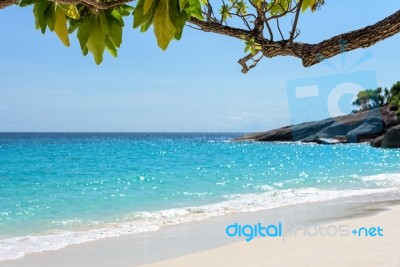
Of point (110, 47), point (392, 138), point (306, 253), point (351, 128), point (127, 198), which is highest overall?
point (110, 47)

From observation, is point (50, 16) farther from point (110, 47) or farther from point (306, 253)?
point (306, 253)

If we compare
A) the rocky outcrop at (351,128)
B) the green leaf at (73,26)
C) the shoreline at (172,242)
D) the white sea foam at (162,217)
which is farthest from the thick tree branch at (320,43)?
the rocky outcrop at (351,128)

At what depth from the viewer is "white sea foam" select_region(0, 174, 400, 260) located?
7859 mm

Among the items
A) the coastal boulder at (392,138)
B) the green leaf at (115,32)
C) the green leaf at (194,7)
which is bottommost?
the coastal boulder at (392,138)

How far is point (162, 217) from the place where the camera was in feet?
34.7

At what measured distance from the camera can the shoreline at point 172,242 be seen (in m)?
6.67

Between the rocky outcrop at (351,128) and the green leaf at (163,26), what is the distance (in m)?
38.7

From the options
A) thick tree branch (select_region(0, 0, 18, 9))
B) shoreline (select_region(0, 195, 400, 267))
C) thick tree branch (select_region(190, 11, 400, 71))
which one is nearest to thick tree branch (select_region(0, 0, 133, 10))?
thick tree branch (select_region(0, 0, 18, 9))

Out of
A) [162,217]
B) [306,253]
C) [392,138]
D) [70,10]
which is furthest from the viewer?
[392,138]

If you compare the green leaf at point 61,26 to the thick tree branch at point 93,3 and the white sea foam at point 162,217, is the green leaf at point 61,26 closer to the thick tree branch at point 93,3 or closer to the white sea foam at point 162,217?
the thick tree branch at point 93,3

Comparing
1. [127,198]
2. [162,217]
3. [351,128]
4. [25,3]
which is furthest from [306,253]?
[351,128]

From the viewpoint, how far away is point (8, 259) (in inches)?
271

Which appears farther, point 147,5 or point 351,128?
point 351,128

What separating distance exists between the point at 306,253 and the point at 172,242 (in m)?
2.08
